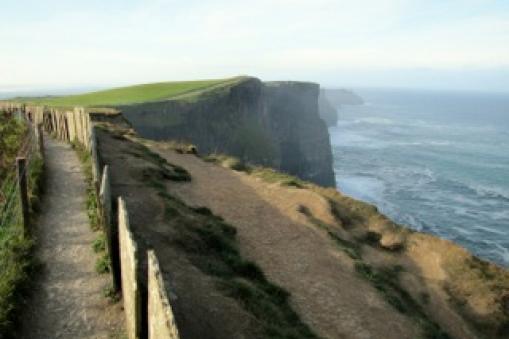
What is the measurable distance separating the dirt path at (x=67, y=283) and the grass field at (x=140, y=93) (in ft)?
162

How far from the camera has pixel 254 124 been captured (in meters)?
92.1

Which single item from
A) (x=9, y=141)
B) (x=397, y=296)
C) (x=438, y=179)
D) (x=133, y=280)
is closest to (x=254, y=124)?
(x=438, y=179)

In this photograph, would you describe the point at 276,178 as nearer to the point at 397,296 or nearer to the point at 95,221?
the point at 397,296

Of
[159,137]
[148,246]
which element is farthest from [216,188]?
[159,137]

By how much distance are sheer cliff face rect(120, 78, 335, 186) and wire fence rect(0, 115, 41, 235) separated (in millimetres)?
36190

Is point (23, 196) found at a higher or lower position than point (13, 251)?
higher

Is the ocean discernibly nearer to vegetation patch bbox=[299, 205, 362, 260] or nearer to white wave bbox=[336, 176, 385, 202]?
white wave bbox=[336, 176, 385, 202]

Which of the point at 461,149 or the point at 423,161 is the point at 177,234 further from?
the point at 461,149

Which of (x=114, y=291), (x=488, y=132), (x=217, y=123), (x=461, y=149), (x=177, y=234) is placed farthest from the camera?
(x=488, y=132)

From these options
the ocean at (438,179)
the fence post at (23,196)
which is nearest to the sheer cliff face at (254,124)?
the ocean at (438,179)

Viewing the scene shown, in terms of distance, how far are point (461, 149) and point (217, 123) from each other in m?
73.9

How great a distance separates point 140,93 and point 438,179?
5729 cm

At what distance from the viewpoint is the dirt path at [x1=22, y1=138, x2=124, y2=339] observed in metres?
10.5

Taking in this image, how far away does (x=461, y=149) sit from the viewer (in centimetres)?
12612
